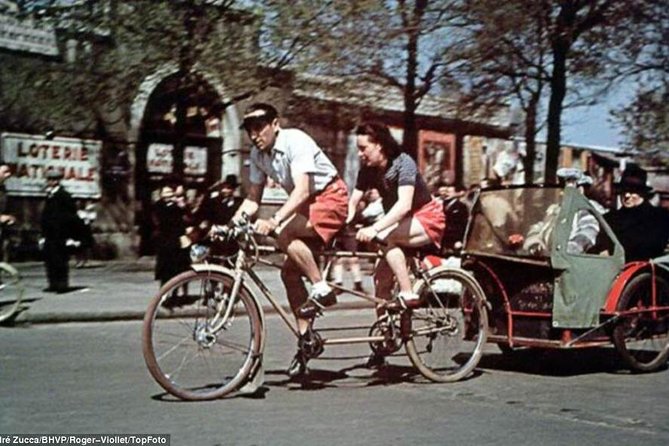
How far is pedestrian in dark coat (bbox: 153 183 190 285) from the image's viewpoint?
13977mm

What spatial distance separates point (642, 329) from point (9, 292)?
23.0 ft

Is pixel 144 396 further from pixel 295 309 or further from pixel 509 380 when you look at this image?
pixel 509 380

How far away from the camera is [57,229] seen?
15453 mm

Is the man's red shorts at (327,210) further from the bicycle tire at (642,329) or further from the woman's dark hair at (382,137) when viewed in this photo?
the bicycle tire at (642,329)

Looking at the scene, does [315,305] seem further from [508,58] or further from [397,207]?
[508,58]

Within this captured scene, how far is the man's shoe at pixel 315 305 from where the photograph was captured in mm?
6984

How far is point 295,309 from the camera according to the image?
7168mm

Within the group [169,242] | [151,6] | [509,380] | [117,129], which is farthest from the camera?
[117,129]

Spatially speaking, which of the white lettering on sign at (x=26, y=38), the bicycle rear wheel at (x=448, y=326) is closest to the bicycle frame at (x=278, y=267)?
the bicycle rear wheel at (x=448, y=326)

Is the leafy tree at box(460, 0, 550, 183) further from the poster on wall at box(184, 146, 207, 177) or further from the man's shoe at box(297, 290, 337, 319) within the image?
the man's shoe at box(297, 290, 337, 319)

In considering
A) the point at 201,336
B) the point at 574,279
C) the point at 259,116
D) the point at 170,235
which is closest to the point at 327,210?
the point at 259,116

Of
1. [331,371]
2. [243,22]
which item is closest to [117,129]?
[243,22]

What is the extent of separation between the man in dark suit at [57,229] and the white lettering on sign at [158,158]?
34.3 feet

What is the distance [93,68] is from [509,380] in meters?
15.1
